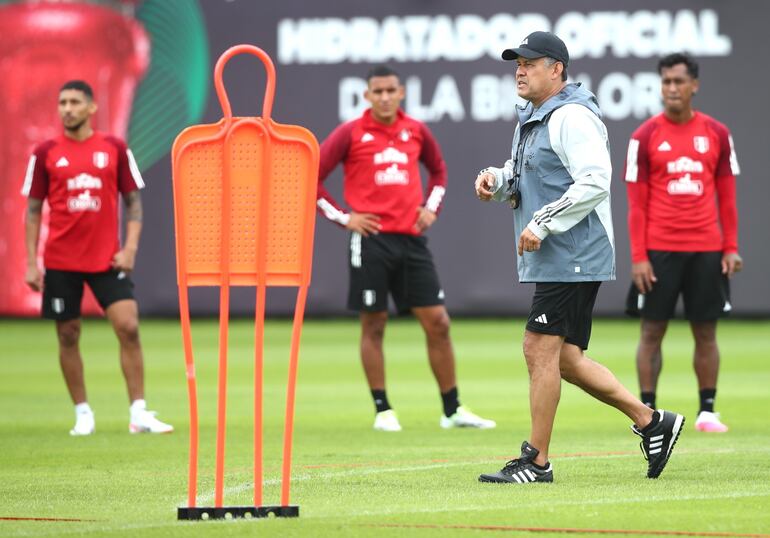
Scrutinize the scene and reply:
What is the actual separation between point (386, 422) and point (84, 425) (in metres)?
2.04

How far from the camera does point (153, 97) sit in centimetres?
2156

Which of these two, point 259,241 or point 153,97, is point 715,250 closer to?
point 259,241

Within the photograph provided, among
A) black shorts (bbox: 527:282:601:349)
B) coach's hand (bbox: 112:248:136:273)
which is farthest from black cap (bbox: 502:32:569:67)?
coach's hand (bbox: 112:248:136:273)

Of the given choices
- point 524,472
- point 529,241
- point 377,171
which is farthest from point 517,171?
point 377,171

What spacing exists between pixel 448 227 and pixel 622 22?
3676 mm

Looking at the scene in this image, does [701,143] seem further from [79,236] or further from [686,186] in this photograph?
[79,236]

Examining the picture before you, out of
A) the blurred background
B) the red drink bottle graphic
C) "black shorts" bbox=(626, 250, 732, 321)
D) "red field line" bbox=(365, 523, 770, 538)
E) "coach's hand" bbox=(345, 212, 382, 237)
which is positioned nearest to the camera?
"red field line" bbox=(365, 523, 770, 538)

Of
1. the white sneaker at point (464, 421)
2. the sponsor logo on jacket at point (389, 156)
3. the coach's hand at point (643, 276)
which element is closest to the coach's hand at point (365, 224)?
the sponsor logo on jacket at point (389, 156)

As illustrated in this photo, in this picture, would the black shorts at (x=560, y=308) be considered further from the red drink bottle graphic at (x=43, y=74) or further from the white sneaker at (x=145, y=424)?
the red drink bottle graphic at (x=43, y=74)

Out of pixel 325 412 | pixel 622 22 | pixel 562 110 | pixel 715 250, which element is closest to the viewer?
pixel 562 110

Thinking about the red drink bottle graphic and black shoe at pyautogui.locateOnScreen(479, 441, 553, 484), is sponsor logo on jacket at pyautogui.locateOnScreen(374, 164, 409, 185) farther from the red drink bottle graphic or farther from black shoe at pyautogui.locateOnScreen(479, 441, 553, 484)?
the red drink bottle graphic

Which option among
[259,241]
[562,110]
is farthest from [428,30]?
[259,241]

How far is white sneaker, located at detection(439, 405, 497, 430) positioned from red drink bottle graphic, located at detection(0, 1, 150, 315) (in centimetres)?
1211

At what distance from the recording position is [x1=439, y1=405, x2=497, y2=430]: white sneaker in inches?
409
